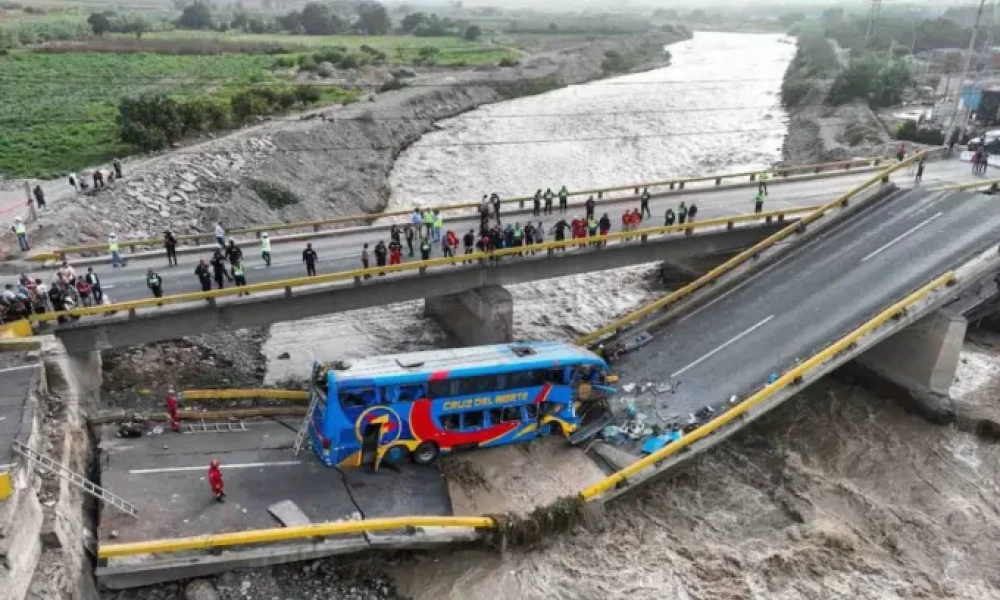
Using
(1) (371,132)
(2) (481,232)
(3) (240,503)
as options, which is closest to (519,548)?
(3) (240,503)

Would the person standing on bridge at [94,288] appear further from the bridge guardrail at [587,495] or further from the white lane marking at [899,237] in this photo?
the white lane marking at [899,237]

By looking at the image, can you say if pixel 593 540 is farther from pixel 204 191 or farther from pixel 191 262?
pixel 204 191

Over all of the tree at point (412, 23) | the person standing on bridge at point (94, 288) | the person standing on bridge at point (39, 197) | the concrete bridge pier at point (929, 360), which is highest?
the tree at point (412, 23)

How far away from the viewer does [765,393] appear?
2258 centimetres

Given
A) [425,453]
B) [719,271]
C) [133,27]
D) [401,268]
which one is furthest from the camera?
[133,27]

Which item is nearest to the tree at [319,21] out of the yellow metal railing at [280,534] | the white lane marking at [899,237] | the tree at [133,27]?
the tree at [133,27]

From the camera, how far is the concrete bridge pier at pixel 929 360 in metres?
26.3

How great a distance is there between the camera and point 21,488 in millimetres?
14750

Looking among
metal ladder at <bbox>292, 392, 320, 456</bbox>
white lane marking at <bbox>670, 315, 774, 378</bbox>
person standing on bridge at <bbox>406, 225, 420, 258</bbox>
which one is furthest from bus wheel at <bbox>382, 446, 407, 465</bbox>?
person standing on bridge at <bbox>406, 225, 420, 258</bbox>

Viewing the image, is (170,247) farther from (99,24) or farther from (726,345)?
(99,24)

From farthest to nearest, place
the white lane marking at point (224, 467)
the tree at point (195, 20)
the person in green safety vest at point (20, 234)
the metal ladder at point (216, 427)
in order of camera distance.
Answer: the tree at point (195, 20) → the person in green safety vest at point (20, 234) → the metal ladder at point (216, 427) → the white lane marking at point (224, 467)

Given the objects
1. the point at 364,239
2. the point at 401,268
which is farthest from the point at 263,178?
the point at 401,268

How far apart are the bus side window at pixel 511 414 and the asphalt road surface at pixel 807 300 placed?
439cm

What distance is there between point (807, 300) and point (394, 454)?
1639cm
